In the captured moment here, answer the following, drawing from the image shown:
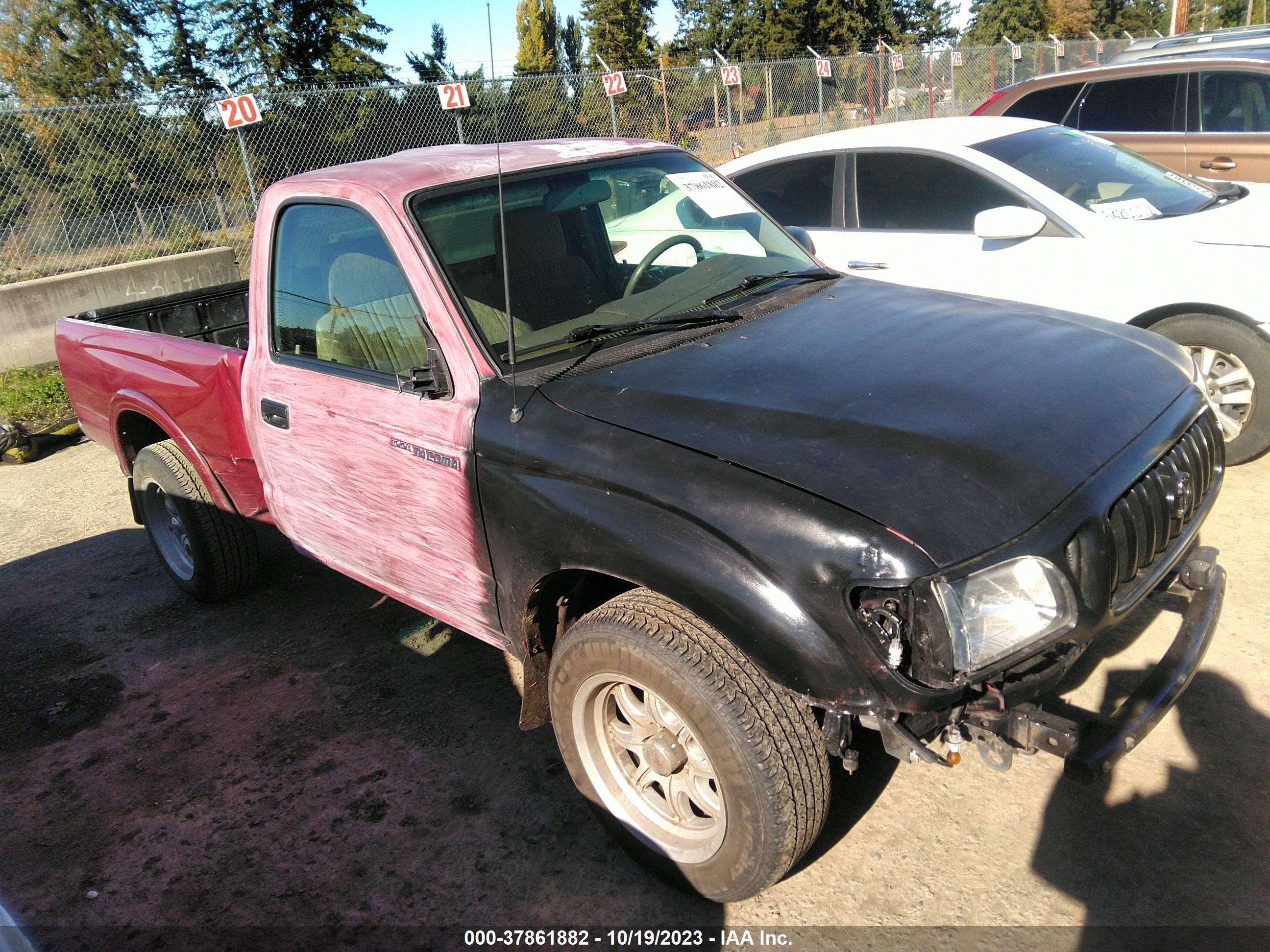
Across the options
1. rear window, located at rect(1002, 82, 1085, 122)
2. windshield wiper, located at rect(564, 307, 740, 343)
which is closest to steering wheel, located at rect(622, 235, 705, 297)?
windshield wiper, located at rect(564, 307, 740, 343)

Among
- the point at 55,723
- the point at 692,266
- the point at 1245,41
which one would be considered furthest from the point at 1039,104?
the point at 55,723

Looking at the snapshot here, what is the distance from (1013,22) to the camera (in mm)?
52812

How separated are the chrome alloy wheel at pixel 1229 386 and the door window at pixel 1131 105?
4079mm

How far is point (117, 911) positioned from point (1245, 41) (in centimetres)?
1378

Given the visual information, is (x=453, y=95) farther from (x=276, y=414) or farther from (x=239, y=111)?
(x=276, y=414)

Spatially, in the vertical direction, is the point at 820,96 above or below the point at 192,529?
above

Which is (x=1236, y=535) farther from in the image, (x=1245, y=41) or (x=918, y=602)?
(x=1245, y=41)

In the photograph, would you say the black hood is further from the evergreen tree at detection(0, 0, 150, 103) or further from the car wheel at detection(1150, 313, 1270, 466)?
the evergreen tree at detection(0, 0, 150, 103)

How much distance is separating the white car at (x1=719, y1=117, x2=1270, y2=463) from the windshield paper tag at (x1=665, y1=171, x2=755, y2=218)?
123 centimetres

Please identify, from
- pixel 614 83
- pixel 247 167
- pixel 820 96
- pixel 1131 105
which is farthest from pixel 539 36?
pixel 1131 105

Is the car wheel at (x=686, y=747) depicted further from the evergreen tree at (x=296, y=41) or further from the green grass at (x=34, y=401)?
the evergreen tree at (x=296, y=41)

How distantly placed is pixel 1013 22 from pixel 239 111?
53.1 m

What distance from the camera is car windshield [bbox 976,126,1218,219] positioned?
5.41 metres

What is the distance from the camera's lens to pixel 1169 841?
273 centimetres
